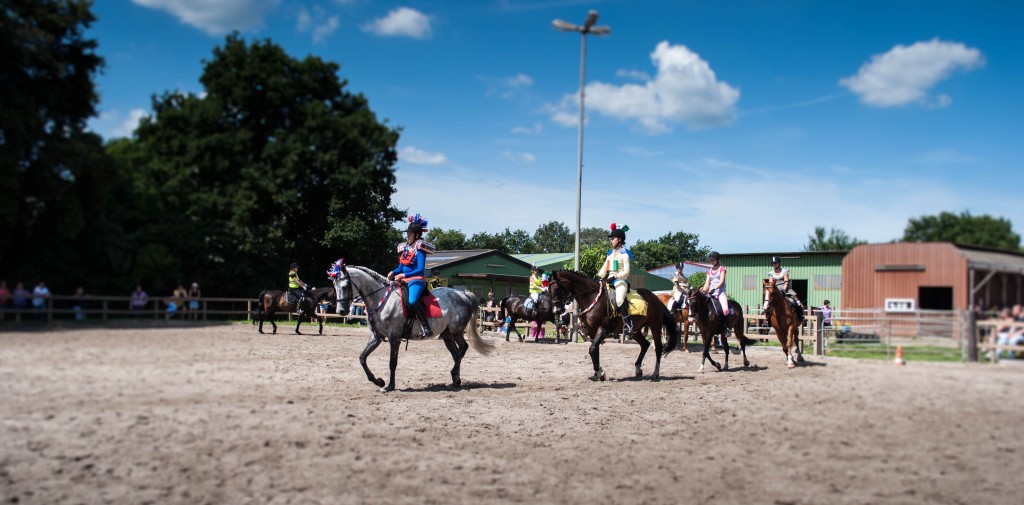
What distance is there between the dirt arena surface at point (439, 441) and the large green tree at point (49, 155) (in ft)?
2.30

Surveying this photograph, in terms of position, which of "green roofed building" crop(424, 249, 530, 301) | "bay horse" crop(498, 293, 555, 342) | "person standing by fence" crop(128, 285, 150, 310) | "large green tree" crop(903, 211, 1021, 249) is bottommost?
"bay horse" crop(498, 293, 555, 342)

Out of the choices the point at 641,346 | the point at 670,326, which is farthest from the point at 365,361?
the point at 670,326

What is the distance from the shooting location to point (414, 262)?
10.9 meters

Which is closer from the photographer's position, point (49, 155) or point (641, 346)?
point (49, 155)

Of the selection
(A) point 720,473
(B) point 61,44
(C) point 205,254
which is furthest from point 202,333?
(A) point 720,473

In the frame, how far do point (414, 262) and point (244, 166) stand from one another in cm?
573

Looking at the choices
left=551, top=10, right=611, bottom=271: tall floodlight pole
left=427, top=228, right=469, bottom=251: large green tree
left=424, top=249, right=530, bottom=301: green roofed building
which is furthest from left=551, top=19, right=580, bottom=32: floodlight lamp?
left=427, top=228, right=469, bottom=251: large green tree

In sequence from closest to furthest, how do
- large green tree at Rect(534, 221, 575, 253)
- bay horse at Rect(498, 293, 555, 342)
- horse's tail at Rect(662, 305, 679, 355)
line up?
horse's tail at Rect(662, 305, 679, 355) < bay horse at Rect(498, 293, 555, 342) < large green tree at Rect(534, 221, 575, 253)

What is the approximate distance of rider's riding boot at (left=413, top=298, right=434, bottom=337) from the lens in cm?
1104

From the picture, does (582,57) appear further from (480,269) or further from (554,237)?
(554,237)

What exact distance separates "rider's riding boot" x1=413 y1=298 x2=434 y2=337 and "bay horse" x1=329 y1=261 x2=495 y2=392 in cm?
13

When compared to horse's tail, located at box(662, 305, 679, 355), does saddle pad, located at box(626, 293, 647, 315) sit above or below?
above

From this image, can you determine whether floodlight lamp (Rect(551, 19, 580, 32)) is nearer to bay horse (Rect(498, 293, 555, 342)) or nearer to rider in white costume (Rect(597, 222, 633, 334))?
rider in white costume (Rect(597, 222, 633, 334))

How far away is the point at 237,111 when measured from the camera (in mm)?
5230
